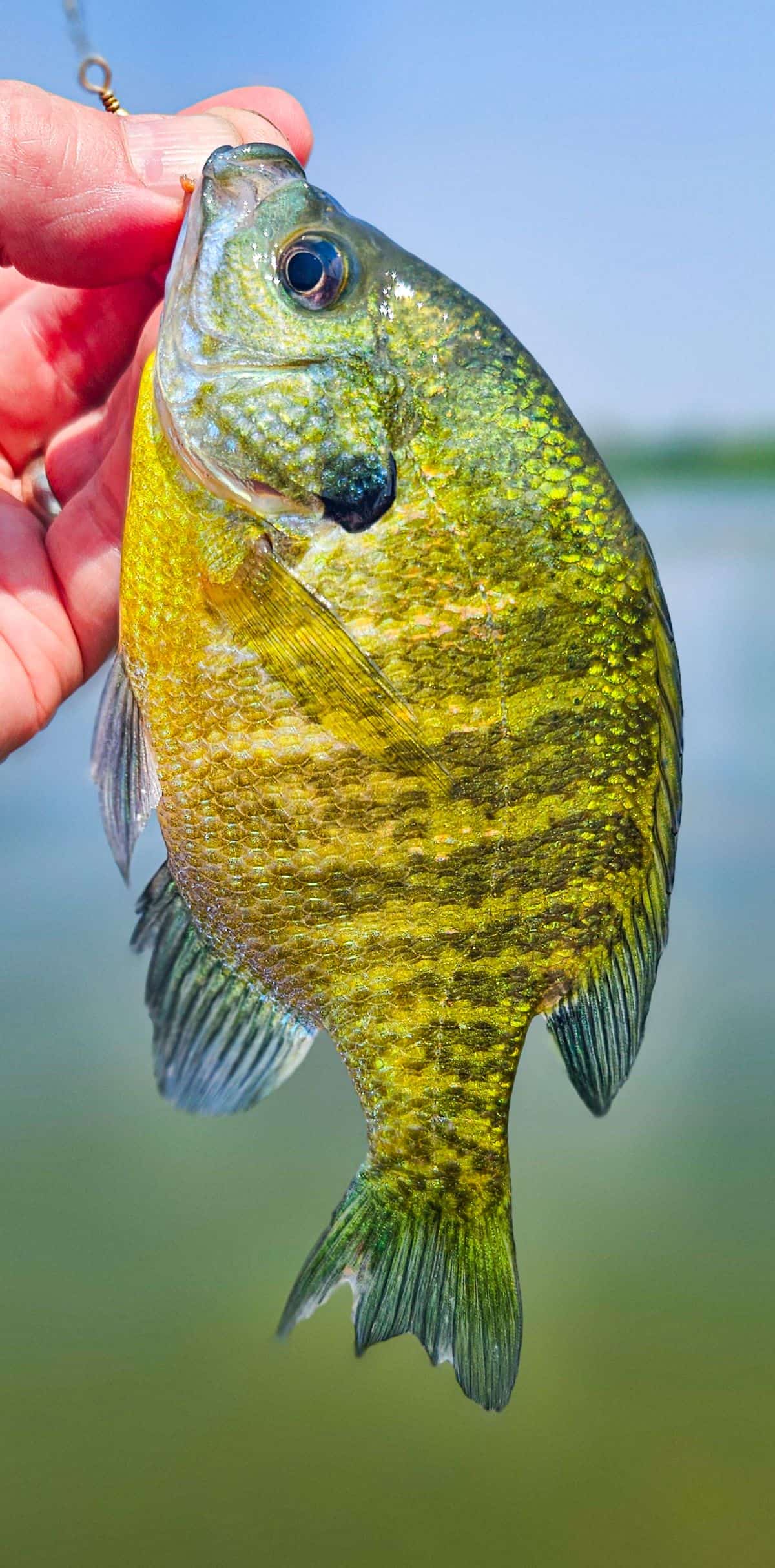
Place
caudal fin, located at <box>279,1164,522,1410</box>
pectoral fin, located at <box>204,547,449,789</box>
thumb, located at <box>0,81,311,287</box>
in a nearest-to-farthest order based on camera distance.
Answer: pectoral fin, located at <box>204,547,449,789</box> → caudal fin, located at <box>279,1164,522,1410</box> → thumb, located at <box>0,81,311,287</box>

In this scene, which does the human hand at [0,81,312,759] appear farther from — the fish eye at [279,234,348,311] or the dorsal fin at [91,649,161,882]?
the dorsal fin at [91,649,161,882]

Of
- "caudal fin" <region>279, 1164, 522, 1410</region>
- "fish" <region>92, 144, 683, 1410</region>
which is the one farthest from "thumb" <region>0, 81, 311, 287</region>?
"caudal fin" <region>279, 1164, 522, 1410</region>

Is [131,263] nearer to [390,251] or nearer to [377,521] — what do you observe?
[390,251]

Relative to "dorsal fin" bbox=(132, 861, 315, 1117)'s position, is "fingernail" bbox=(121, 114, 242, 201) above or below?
above

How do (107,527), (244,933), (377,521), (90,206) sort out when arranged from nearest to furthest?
(377,521), (244,933), (90,206), (107,527)

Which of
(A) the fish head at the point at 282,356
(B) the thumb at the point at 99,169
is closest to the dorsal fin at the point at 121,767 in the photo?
(A) the fish head at the point at 282,356

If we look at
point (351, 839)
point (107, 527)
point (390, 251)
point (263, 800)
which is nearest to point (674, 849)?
point (351, 839)

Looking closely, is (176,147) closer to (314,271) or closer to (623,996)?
(314,271)
